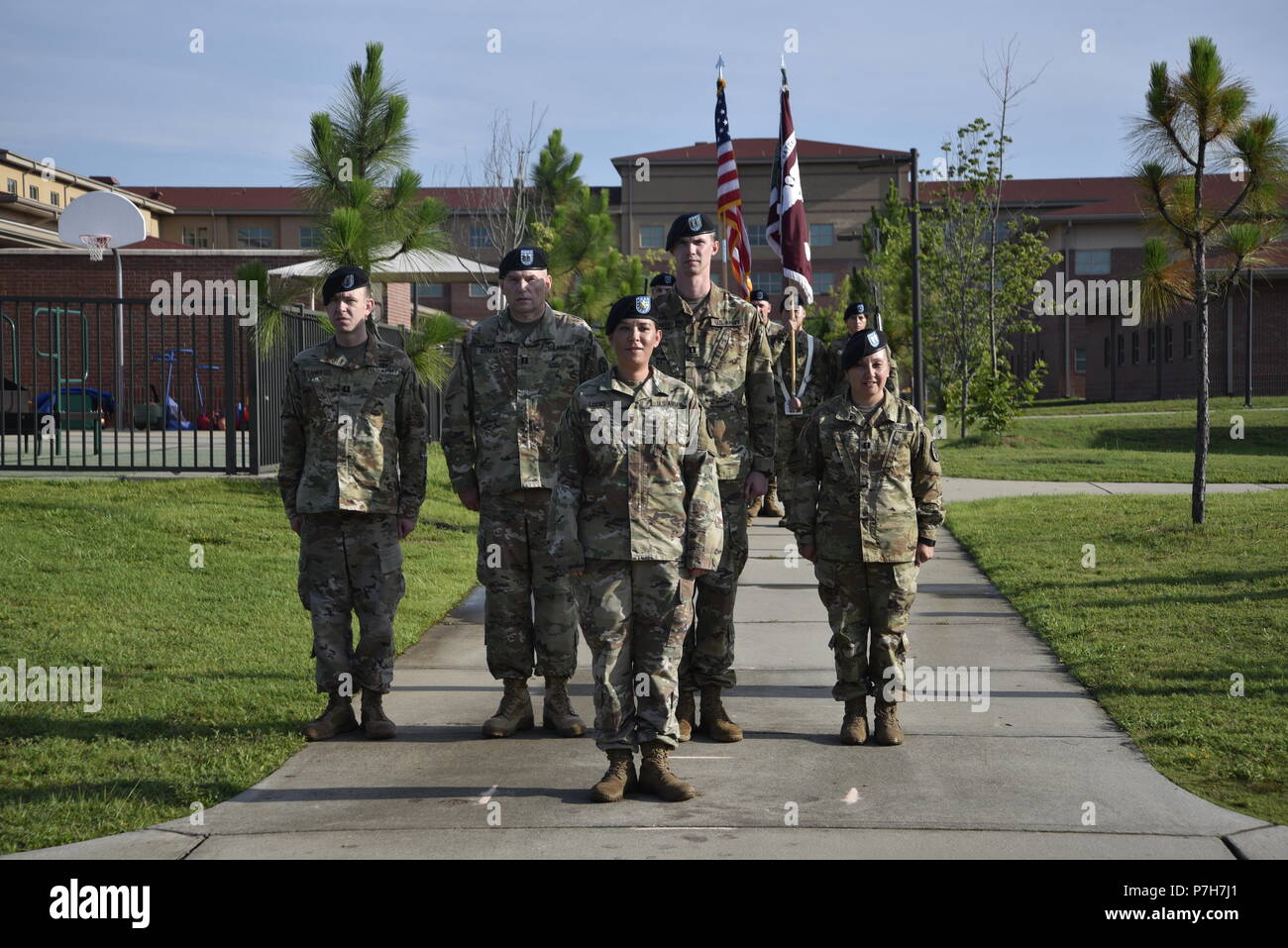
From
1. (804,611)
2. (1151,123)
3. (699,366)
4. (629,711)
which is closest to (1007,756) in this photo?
(629,711)

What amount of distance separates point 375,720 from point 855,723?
230 cm

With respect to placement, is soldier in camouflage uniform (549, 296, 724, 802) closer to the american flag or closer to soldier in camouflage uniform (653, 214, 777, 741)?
soldier in camouflage uniform (653, 214, 777, 741)

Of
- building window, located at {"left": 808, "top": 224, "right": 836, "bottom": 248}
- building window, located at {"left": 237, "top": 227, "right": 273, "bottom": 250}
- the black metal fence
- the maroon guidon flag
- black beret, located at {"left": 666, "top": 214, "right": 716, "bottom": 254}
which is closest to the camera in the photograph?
black beret, located at {"left": 666, "top": 214, "right": 716, "bottom": 254}

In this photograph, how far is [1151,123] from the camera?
42.2 feet

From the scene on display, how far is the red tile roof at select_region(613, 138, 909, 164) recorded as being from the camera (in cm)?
6812

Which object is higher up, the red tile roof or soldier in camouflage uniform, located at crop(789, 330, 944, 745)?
the red tile roof

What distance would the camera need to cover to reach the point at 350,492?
6328 millimetres

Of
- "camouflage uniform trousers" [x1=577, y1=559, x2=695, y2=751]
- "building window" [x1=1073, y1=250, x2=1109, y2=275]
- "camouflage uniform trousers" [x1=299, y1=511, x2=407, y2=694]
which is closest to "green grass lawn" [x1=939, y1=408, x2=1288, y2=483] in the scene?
"camouflage uniform trousers" [x1=299, y1=511, x2=407, y2=694]

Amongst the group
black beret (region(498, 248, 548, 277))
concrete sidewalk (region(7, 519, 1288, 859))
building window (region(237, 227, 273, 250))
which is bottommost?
concrete sidewalk (region(7, 519, 1288, 859))

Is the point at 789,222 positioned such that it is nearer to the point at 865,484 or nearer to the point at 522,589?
the point at 865,484

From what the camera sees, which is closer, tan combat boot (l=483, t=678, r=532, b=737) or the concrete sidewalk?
the concrete sidewalk

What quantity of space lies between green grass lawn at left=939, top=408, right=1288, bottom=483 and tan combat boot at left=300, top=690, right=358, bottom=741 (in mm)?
15103

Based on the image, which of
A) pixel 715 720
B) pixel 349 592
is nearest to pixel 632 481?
pixel 715 720

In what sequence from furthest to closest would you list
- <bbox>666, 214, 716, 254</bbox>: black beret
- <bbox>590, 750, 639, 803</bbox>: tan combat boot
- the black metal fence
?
1. the black metal fence
2. <bbox>666, 214, 716, 254</bbox>: black beret
3. <bbox>590, 750, 639, 803</bbox>: tan combat boot
